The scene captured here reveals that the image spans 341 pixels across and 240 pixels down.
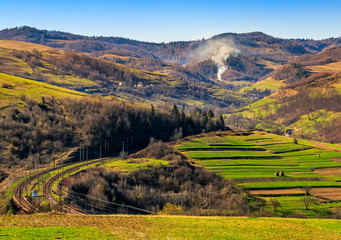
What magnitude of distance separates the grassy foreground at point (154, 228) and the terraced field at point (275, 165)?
43.2m

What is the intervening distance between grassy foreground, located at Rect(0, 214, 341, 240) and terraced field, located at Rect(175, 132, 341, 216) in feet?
142

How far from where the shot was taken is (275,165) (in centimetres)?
11538

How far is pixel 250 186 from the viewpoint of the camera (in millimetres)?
93438

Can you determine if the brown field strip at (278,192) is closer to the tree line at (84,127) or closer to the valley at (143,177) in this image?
the valley at (143,177)

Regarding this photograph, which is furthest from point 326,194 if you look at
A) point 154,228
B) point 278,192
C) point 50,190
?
point 50,190

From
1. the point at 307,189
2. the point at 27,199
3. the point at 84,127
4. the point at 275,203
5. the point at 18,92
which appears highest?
the point at 18,92

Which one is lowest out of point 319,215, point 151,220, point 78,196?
point 319,215

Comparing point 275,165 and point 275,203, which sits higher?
A: point 275,165

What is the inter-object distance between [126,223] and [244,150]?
98.9 m

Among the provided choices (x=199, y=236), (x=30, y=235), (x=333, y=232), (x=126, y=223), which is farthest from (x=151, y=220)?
(x=333, y=232)

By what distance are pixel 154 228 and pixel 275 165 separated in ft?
294

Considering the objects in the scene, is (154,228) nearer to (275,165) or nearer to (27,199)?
(27,199)

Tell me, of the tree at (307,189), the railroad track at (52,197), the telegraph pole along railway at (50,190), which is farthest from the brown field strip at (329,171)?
the railroad track at (52,197)

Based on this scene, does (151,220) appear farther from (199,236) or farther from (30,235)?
(30,235)
